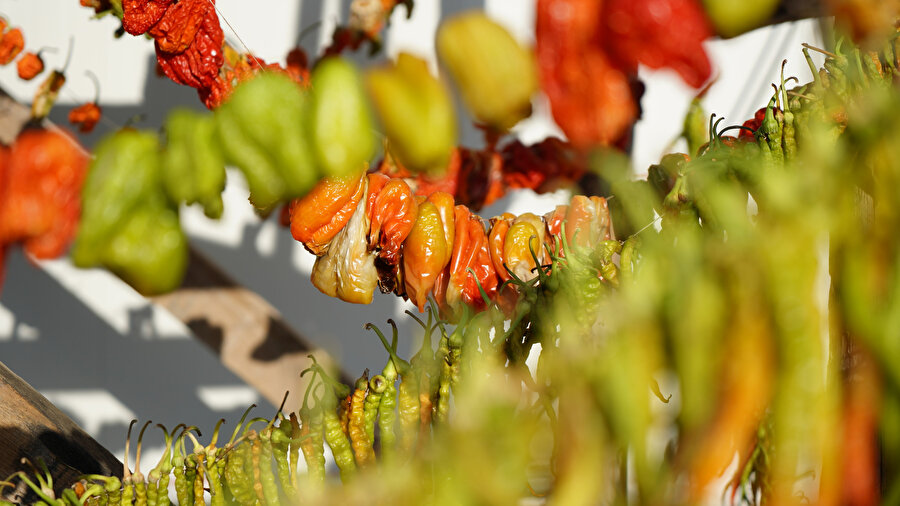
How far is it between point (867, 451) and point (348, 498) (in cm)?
45

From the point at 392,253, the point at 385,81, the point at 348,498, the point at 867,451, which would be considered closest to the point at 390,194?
the point at 392,253

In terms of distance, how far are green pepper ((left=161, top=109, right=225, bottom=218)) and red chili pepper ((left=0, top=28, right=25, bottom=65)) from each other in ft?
4.31

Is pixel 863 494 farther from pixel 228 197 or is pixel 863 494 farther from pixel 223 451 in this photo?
pixel 228 197

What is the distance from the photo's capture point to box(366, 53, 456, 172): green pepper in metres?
1.31

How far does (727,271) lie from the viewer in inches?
22.0

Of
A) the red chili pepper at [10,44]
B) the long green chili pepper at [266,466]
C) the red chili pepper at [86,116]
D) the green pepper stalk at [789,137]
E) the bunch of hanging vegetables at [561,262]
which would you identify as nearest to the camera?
the bunch of hanging vegetables at [561,262]

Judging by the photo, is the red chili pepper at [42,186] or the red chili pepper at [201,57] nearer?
the red chili pepper at [201,57]

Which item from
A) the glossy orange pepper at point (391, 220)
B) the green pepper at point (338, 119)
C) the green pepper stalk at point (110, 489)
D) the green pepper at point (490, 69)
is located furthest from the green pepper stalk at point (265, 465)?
the green pepper at point (490, 69)

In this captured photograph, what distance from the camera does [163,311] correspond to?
2613mm

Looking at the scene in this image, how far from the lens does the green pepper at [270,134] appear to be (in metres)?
1.05

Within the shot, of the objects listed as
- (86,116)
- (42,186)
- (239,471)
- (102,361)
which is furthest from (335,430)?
(102,361)

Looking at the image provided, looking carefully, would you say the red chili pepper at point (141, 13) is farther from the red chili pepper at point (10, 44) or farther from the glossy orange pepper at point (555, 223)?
the red chili pepper at point (10, 44)

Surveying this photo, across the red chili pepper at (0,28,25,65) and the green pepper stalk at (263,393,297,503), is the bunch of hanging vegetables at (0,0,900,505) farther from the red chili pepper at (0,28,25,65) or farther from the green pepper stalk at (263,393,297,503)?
the red chili pepper at (0,28,25,65)

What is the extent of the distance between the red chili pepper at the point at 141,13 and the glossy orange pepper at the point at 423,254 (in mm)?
550
